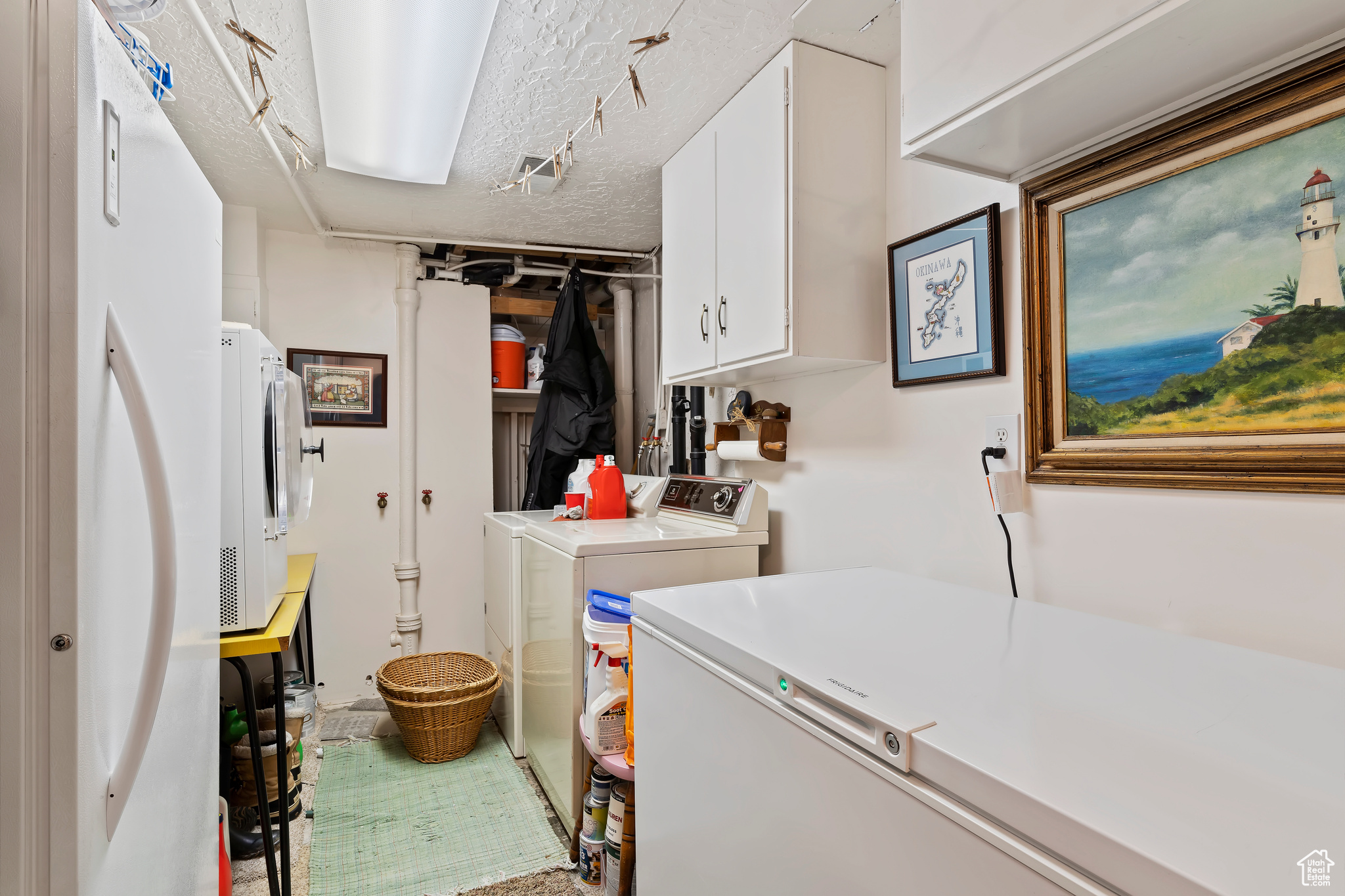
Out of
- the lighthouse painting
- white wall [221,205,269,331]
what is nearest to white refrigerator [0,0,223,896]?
the lighthouse painting

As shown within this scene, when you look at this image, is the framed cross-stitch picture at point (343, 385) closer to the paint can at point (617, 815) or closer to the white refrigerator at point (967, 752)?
the paint can at point (617, 815)

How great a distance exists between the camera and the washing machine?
1874 millimetres

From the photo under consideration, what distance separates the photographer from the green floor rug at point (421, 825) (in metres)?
1.85

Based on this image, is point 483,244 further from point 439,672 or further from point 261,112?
point 439,672

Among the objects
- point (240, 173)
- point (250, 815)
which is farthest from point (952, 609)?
point (240, 173)

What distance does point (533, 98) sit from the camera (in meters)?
1.81

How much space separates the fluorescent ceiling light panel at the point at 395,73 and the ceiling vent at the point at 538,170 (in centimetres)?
23

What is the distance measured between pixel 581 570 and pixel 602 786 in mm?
Result: 573

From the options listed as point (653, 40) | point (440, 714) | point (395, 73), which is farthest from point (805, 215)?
point (440, 714)

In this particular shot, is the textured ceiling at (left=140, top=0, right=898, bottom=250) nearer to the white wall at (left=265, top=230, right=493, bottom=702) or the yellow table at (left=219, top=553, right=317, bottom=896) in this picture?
the white wall at (left=265, top=230, right=493, bottom=702)

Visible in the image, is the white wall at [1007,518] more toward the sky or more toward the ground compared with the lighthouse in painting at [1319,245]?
more toward the ground

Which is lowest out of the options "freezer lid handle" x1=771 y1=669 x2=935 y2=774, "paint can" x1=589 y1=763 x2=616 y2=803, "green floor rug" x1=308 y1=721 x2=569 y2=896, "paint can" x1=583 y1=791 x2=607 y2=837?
"green floor rug" x1=308 y1=721 x2=569 y2=896

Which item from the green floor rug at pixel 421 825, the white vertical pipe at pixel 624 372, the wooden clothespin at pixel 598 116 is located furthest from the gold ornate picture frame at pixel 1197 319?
the white vertical pipe at pixel 624 372

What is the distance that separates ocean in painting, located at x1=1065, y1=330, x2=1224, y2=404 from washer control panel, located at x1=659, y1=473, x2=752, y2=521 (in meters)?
1.02
